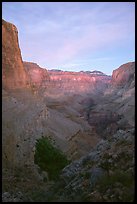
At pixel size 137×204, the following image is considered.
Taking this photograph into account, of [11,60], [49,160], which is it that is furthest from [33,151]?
[11,60]

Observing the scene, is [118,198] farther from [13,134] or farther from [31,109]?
[31,109]

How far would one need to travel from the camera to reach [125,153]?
13406 mm

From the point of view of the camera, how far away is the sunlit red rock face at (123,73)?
162m

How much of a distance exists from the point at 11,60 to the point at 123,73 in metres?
133

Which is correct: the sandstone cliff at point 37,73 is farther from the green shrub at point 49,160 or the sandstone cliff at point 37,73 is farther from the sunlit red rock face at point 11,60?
the green shrub at point 49,160

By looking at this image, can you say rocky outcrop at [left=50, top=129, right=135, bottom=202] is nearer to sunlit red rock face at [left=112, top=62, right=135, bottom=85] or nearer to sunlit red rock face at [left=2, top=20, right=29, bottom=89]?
sunlit red rock face at [left=2, top=20, right=29, bottom=89]

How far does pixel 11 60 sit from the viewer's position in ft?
130

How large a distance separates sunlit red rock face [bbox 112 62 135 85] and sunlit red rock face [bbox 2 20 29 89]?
118864 mm

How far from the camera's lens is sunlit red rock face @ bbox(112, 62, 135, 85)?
532 ft

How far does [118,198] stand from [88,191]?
4.59ft

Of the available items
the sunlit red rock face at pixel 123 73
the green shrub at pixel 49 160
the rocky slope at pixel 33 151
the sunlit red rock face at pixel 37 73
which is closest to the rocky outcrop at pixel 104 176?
the rocky slope at pixel 33 151

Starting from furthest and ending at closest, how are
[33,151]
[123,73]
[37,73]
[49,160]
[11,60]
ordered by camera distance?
[123,73] → [37,73] → [11,60] → [33,151] → [49,160]

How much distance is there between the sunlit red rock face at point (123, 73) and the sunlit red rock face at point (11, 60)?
11886 centimetres

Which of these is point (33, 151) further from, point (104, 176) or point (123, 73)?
point (123, 73)
